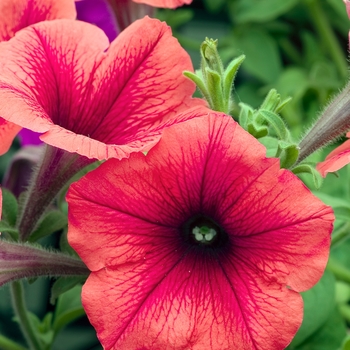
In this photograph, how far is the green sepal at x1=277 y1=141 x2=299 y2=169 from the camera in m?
0.73

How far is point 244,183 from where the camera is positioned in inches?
27.4

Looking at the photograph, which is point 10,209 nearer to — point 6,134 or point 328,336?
point 6,134

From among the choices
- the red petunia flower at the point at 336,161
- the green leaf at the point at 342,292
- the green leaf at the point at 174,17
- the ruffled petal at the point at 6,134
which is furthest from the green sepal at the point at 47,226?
the green leaf at the point at 174,17

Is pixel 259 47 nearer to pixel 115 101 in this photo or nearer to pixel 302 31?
pixel 302 31

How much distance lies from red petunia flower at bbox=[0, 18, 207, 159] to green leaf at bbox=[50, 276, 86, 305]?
0.70 feet

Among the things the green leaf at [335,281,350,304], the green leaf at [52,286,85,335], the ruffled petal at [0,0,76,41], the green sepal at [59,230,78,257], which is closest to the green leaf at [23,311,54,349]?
the green leaf at [52,286,85,335]

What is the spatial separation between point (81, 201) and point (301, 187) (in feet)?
0.84

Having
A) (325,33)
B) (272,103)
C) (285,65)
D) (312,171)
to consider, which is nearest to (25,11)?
(272,103)

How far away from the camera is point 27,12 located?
2.99 ft

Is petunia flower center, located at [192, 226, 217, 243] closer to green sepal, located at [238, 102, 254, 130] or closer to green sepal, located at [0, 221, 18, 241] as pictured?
green sepal, located at [238, 102, 254, 130]

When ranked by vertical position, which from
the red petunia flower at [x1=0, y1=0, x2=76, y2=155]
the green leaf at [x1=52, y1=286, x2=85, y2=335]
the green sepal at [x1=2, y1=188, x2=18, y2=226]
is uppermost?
the red petunia flower at [x1=0, y1=0, x2=76, y2=155]

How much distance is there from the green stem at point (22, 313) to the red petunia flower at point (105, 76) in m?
0.30

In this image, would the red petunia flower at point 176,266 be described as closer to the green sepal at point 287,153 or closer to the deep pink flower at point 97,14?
the green sepal at point 287,153

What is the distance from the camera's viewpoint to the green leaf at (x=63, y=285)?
86 centimetres
